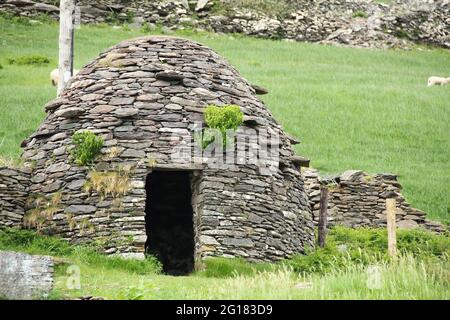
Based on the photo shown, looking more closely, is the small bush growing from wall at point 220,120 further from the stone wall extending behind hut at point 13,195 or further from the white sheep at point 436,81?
the white sheep at point 436,81

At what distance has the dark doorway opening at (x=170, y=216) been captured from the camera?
2130cm

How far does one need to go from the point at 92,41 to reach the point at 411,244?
82.7 feet

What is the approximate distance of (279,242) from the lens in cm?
1895

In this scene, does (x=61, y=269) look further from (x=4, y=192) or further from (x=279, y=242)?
(x=279, y=242)

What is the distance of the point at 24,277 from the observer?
13047 millimetres

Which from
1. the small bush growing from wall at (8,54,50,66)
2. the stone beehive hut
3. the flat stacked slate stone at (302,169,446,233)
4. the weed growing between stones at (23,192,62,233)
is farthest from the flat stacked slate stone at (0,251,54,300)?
the small bush growing from wall at (8,54,50,66)

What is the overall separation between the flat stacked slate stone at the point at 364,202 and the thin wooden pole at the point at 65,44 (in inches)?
248

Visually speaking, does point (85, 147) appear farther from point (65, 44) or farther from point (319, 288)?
point (65, 44)

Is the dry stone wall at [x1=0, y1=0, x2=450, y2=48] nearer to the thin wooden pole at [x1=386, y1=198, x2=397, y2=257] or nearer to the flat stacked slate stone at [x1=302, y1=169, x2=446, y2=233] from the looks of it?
the flat stacked slate stone at [x1=302, y1=169, x2=446, y2=233]

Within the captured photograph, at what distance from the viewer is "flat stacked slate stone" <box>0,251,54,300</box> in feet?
42.2

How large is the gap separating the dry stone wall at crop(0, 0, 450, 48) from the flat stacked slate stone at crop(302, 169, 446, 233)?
25.1 m

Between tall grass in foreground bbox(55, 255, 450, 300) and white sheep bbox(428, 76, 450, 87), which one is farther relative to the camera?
white sheep bbox(428, 76, 450, 87)

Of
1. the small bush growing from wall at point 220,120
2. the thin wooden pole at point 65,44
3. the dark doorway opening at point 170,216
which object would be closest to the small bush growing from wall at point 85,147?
the small bush growing from wall at point 220,120
